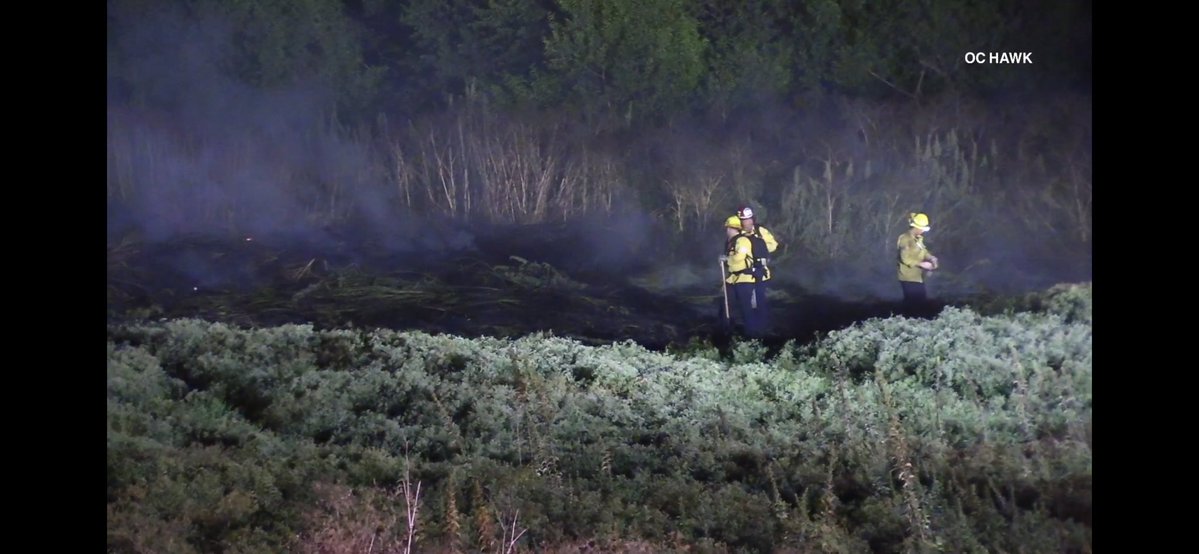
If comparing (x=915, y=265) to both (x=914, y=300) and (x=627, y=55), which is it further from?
(x=627, y=55)

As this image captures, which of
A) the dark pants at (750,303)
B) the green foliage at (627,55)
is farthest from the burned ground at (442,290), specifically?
the green foliage at (627,55)

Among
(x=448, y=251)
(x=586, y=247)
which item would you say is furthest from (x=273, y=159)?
(x=586, y=247)

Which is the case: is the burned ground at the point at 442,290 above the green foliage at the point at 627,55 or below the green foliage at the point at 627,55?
below

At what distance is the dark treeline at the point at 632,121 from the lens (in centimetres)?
497

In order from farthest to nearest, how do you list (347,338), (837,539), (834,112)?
(834,112)
(347,338)
(837,539)

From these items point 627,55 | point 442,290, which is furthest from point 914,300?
point 442,290

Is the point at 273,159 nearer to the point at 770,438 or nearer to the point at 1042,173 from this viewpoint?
the point at 770,438

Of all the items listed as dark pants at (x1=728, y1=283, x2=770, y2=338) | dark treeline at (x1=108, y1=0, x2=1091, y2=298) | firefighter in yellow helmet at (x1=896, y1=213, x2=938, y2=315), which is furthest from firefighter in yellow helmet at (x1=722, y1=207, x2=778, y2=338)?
firefighter in yellow helmet at (x1=896, y1=213, x2=938, y2=315)

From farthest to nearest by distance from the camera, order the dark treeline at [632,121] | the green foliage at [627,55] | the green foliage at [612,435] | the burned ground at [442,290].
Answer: the green foliage at [627,55] < the dark treeline at [632,121] < the burned ground at [442,290] < the green foliage at [612,435]

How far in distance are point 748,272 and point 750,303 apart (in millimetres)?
131

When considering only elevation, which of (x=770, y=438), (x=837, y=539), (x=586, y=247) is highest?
(x=586, y=247)

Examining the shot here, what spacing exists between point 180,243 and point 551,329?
5.25ft

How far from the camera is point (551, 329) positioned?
16.0ft

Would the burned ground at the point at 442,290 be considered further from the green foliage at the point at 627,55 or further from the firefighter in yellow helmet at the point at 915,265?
the green foliage at the point at 627,55
